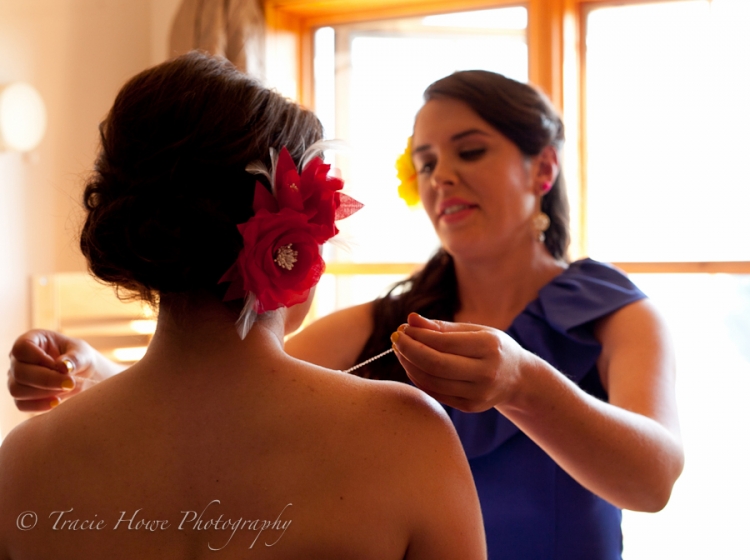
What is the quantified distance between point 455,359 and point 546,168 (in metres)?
1.00

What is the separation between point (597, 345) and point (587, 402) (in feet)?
1.50

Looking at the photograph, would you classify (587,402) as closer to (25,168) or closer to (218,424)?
(218,424)

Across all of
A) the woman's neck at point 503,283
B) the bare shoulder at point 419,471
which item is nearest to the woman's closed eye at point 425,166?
the woman's neck at point 503,283

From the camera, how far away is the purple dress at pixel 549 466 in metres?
1.39

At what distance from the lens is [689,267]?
2.30 metres

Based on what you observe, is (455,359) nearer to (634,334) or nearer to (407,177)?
(634,334)

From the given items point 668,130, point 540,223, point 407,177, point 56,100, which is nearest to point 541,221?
point 540,223

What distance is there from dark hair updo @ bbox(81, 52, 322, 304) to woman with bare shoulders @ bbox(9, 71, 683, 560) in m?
0.25

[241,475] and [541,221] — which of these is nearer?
[241,475]

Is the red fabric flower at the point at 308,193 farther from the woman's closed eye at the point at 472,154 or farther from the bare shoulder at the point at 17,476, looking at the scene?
the woman's closed eye at the point at 472,154

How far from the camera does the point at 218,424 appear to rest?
2.61 ft

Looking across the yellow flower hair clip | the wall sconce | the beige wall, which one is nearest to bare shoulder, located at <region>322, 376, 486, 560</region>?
the yellow flower hair clip

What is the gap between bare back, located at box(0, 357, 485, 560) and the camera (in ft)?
2.51

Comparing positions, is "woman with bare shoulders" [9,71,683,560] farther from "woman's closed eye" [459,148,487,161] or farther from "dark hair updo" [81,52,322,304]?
"dark hair updo" [81,52,322,304]
